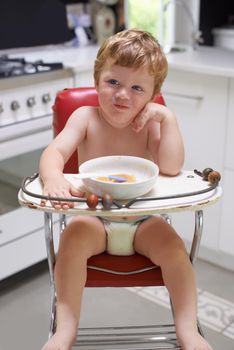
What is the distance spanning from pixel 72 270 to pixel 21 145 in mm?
933

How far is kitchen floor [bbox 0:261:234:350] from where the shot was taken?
197 cm

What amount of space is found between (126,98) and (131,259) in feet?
1.41

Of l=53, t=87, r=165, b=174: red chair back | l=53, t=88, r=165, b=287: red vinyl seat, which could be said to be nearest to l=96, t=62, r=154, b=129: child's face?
l=53, t=87, r=165, b=174: red chair back

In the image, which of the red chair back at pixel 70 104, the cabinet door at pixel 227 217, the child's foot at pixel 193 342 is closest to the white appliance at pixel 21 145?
the red chair back at pixel 70 104

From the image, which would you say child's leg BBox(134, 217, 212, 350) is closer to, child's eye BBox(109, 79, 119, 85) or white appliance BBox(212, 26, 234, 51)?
child's eye BBox(109, 79, 119, 85)

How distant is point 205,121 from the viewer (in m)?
2.24

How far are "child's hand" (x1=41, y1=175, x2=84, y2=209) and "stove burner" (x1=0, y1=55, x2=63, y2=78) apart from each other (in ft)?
3.03

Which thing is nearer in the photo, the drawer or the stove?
the stove

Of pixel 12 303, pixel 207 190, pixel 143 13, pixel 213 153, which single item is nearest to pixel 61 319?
pixel 207 190

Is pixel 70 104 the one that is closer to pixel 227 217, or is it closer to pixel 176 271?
pixel 176 271

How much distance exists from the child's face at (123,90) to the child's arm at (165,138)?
0.09 ft

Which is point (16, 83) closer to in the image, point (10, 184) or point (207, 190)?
point (10, 184)

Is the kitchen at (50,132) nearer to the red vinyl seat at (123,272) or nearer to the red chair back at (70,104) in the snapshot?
the red chair back at (70,104)

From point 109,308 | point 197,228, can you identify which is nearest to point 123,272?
point 197,228
